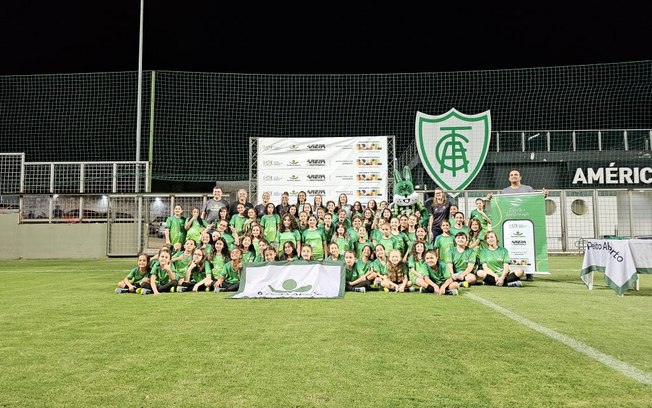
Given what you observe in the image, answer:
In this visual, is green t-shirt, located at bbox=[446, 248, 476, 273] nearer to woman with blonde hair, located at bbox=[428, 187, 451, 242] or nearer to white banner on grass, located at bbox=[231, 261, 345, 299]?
woman with blonde hair, located at bbox=[428, 187, 451, 242]

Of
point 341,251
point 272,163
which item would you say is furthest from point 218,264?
point 272,163

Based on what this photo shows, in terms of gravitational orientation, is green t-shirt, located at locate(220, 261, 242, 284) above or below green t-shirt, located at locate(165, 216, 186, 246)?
below

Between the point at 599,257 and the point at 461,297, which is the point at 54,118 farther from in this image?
the point at 599,257

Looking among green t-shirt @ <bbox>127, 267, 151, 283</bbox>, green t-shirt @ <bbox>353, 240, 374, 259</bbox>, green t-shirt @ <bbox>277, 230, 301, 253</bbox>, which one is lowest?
green t-shirt @ <bbox>127, 267, 151, 283</bbox>

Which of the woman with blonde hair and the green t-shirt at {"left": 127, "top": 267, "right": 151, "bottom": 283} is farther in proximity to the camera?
the woman with blonde hair

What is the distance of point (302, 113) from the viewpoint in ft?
43.1

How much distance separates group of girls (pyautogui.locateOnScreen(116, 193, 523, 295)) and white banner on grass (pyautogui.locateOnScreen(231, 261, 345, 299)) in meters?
0.41

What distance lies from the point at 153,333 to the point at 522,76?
38.2 feet

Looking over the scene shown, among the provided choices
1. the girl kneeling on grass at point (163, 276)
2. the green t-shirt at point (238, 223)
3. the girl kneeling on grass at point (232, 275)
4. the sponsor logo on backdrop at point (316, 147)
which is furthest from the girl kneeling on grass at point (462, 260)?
the sponsor logo on backdrop at point (316, 147)

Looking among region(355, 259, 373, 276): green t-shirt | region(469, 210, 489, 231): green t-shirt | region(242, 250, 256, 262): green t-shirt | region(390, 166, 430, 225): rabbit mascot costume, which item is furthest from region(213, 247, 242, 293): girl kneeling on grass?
region(469, 210, 489, 231): green t-shirt

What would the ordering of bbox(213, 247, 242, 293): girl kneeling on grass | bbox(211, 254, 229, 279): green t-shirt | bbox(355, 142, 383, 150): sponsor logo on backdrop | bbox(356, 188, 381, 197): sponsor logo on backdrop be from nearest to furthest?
bbox(213, 247, 242, 293): girl kneeling on grass, bbox(211, 254, 229, 279): green t-shirt, bbox(356, 188, 381, 197): sponsor logo on backdrop, bbox(355, 142, 383, 150): sponsor logo on backdrop

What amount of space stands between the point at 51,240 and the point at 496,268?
1246 cm

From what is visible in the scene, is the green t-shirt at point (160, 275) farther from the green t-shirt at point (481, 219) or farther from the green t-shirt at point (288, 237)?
the green t-shirt at point (481, 219)

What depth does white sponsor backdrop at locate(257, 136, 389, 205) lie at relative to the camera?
11.7 metres
